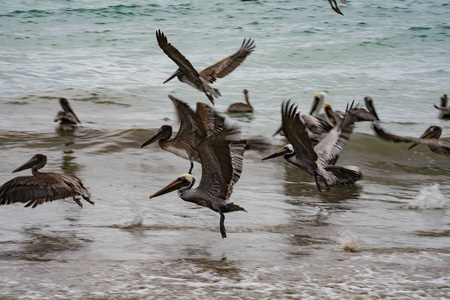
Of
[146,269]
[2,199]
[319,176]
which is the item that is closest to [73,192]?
[2,199]

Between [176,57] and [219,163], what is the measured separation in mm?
2045

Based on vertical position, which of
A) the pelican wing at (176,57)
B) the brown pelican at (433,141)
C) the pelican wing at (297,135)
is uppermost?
the pelican wing at (176,57)

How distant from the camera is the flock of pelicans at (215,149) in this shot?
464 centimetres

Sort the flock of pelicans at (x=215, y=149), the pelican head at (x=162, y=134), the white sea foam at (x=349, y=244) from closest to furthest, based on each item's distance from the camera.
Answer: the white sea foam at (x=349, y=244)
the flock of pelicans at (x=215, y=149)
the pelican head at (x=162, y=134)

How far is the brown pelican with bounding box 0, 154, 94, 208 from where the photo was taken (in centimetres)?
495

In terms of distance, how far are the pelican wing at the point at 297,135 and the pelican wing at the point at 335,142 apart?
307 mm

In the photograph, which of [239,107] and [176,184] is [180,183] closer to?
[176,184]

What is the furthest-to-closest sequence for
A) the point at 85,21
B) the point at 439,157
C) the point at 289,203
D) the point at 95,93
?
the point at 85,21
the point at 95,93
the point at 439,157
the point at 289,203

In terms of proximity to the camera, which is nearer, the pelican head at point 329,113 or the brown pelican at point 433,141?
the brown pelican at point 433,141

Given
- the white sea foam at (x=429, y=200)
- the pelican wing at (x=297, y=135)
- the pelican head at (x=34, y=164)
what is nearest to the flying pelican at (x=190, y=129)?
the pelican wing at (x=297, y=135)

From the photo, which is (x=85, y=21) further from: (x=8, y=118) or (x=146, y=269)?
(x=146, y=269)

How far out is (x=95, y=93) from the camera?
11555 millimetres

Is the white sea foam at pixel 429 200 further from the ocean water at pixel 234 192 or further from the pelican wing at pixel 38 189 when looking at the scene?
the pelican wing at pixel 38 189

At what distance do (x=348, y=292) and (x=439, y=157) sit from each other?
4.65 m
